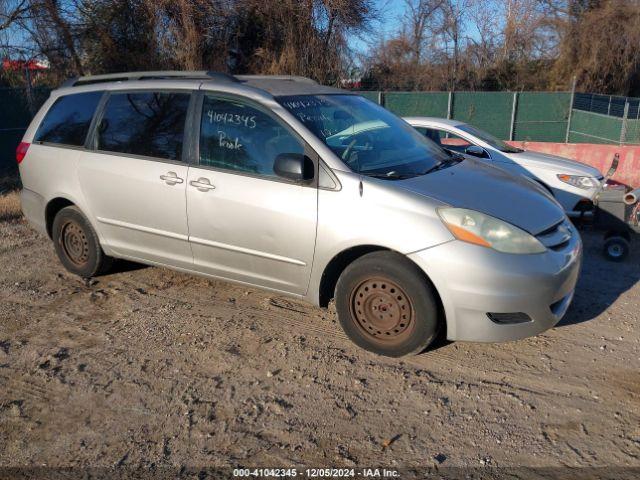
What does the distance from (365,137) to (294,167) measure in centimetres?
83

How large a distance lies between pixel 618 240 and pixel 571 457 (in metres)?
3.79

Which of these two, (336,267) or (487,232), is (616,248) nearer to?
(487,232)

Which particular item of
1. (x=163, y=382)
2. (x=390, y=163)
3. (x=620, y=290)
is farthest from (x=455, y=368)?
(x=620, y=290)

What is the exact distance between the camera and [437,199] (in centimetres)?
371

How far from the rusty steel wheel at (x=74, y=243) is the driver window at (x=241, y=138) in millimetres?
1691

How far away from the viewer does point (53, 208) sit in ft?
18.1

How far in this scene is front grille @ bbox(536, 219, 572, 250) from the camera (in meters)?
3.72

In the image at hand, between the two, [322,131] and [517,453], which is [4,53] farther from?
[517,453]

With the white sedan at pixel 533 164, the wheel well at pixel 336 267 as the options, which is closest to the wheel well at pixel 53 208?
the wheel well at pixel 336 267

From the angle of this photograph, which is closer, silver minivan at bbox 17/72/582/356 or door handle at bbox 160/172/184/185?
silver minivan at bbox 17/72/582/356

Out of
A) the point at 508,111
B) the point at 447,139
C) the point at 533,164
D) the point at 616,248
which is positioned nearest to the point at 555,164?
the point at 533,164

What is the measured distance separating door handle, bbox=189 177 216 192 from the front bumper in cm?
167

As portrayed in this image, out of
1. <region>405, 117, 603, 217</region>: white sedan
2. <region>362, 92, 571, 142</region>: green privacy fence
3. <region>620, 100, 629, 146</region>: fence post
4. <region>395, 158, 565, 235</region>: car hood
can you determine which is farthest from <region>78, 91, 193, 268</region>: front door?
<region>362, 92, 571, 142</region>: green privacy fence

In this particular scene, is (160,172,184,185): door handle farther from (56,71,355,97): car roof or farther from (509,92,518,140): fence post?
(509,92,518,140): fence post
